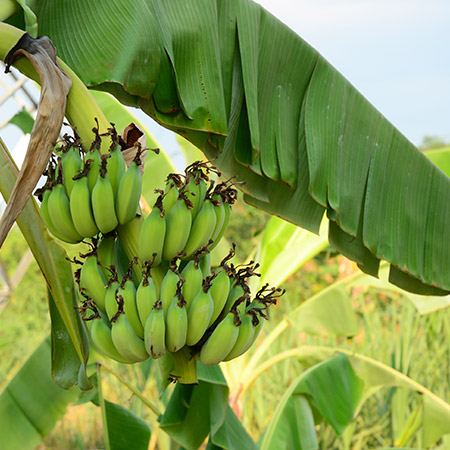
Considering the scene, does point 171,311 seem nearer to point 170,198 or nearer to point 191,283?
point 191,283

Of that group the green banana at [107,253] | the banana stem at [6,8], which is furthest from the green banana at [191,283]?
the banana stem at [6,8]

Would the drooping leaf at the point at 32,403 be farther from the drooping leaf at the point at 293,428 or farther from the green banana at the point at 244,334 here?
the green banana at the point at 244,334

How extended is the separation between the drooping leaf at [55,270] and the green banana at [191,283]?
22cm

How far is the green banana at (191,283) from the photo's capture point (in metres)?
0.74

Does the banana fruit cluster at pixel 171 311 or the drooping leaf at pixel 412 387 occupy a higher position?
the drooping leaf at pixel 412 387

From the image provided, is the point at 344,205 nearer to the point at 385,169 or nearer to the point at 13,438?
the point at 385,169

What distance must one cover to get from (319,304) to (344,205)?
93 centimetres

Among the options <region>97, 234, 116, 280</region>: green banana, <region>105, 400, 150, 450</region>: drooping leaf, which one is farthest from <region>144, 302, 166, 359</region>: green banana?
<region>105, 400, 150, 450</region>: drooping leaf

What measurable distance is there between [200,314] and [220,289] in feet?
0.17

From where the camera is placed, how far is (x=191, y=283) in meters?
0.74

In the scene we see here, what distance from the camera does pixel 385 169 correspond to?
126cm

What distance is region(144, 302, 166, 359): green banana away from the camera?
687 millimetres

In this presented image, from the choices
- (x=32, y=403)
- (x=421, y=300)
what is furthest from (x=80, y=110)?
(x=421, y=300)

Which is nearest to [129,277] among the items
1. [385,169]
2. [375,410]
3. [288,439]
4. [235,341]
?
[235,341]
